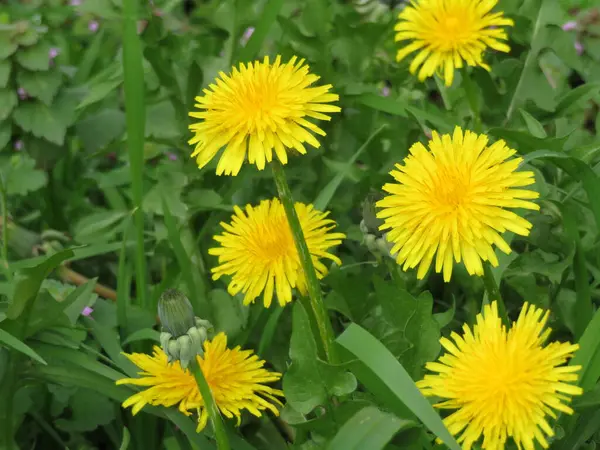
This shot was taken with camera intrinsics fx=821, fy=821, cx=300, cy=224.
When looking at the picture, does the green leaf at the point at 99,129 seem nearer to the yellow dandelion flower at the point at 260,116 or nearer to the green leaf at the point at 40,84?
the green leaf at the point at 40,84

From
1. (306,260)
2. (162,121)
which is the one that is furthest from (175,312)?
(162,121)

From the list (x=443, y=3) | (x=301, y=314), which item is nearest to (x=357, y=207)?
(x=443, y=3)

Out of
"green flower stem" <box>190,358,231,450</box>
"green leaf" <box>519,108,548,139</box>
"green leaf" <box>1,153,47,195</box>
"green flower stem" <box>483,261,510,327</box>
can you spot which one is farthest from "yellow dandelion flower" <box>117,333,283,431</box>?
"green leaf" <box>1,153,47,195</box>

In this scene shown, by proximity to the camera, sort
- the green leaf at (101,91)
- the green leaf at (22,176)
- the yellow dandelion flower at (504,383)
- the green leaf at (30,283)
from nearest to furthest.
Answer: the yellow dandelion flower at (504,383)
the green leaf at (30,283)
the green leaf at (101,91)
the green leaf at (22,176)

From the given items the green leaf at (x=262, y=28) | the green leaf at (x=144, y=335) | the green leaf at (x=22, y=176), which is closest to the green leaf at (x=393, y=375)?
the green leaf at (x=144, y=335)

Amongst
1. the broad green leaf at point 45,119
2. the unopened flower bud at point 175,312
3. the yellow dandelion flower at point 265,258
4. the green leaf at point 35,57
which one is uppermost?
the green leaf at point 35,57

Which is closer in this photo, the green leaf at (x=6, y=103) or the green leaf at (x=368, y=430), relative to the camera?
the green leaf at (x=368, y=430)

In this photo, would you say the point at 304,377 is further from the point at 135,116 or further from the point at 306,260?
the point at 135,116

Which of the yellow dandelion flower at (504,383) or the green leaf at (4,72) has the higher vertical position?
the green leaf at (4,72)

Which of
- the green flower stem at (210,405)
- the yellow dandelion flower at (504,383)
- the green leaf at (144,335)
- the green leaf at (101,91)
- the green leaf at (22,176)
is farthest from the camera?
the green leaf at (22,176)
